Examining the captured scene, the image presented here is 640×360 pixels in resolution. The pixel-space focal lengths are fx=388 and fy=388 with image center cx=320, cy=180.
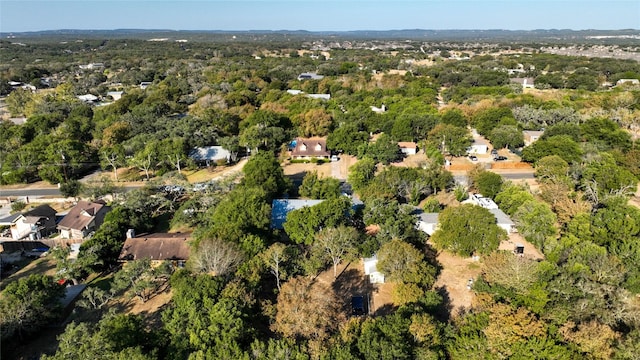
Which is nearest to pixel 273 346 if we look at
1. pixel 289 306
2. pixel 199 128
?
pixel 289 306

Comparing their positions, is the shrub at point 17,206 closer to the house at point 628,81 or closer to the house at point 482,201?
the house at point 482,201

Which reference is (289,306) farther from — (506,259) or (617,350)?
(617,350)

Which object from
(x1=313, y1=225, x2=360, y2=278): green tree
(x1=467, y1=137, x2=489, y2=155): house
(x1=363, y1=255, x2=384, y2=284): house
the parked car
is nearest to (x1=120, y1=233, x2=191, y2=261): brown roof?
(x1=313, y1=225, x2=360, y2=278): green tree

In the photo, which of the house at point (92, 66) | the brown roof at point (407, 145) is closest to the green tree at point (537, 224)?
the brown roof at point (407, 145)

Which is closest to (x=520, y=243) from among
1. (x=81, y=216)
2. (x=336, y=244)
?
(x=336, y=244)

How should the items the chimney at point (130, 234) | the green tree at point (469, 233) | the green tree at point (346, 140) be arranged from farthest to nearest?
the green tree at point (346, 140) < the chimney at point (130, 234) < the green tree at point (469, 233)
